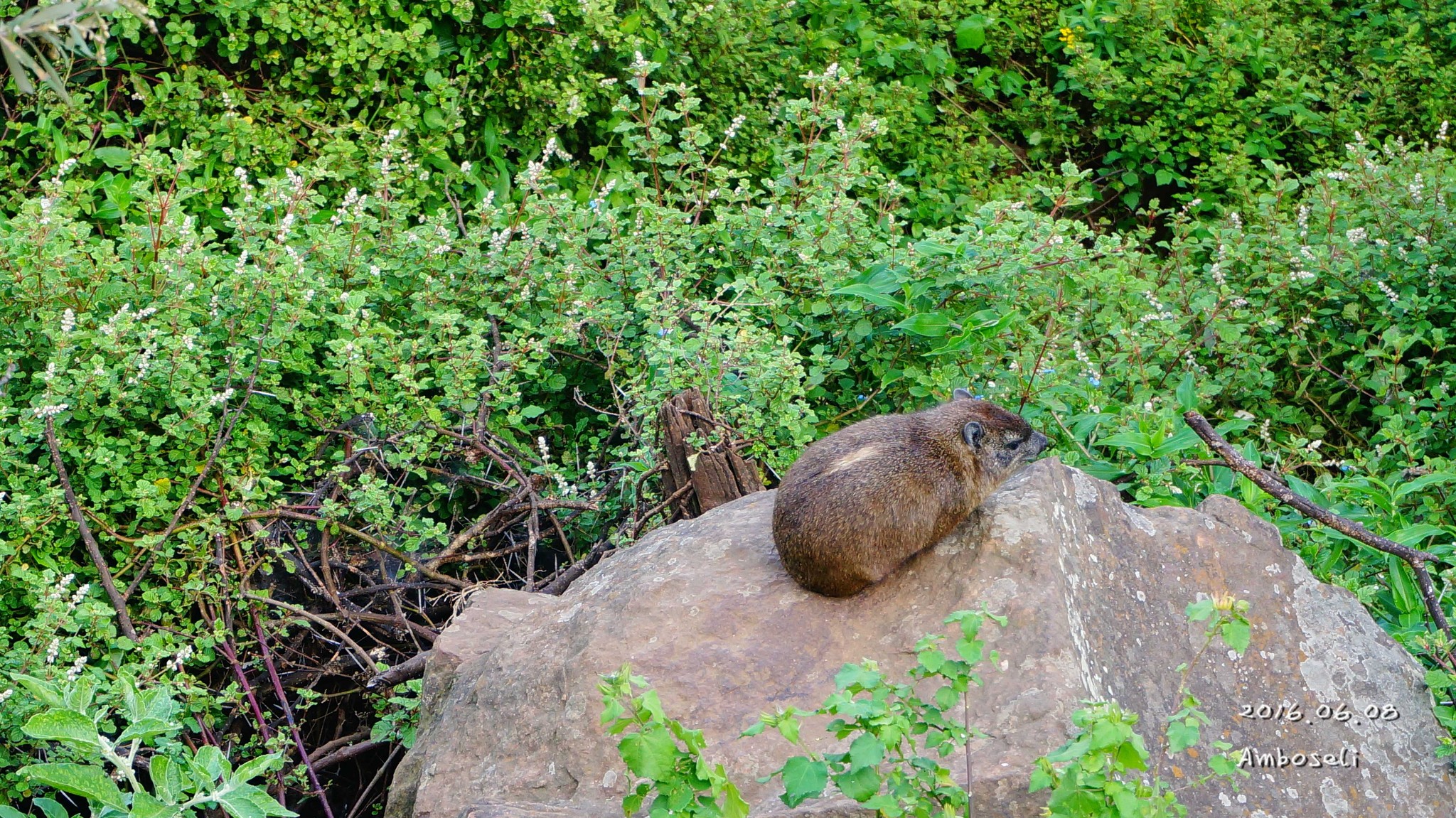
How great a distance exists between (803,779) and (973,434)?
1.86 meters

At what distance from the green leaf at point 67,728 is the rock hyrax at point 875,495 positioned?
195cm

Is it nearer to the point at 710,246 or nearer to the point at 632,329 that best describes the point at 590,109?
the point at 710,246

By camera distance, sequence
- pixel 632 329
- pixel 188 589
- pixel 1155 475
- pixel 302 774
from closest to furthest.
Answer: pixel 302 774 → pixel 188 589 → pixel 1155 475 → pixel 632 329

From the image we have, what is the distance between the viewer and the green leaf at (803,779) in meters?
2.71

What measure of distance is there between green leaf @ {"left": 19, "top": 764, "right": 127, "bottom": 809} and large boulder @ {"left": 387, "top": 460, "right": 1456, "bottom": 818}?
0.81 metres

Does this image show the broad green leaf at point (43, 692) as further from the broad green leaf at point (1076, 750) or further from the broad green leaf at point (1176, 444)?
the broad green leaf at point (1176, 444)

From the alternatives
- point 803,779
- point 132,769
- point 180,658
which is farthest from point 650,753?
point 180,658

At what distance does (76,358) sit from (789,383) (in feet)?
9.60

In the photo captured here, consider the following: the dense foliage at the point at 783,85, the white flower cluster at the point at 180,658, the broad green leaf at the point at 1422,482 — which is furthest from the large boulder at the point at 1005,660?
the dense foliage at the point at 783,85

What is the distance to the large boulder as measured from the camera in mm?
3539

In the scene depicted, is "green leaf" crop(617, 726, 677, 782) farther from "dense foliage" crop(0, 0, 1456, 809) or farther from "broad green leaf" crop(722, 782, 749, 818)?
"dense foliage" crop(0, 0, 1456, 809)

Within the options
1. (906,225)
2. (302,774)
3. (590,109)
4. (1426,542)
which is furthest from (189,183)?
(1426,542)

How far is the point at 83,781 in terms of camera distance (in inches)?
135

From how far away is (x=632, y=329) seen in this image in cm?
610
